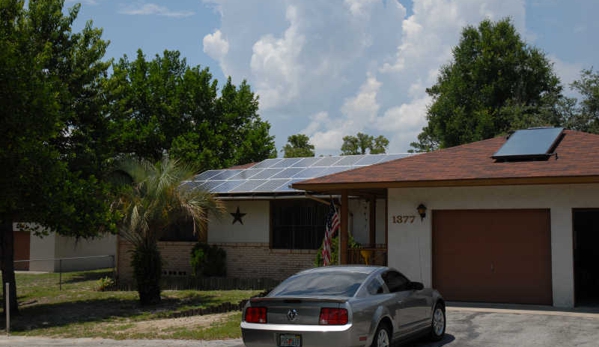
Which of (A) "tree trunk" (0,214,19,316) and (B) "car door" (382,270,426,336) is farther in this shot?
(A) "tree trunk" (0,214,19,316)

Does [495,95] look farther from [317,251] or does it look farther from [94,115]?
[94,115]

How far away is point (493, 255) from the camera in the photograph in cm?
1636

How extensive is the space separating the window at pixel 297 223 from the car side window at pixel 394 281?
12.1 meters

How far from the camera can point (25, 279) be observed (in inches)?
1126

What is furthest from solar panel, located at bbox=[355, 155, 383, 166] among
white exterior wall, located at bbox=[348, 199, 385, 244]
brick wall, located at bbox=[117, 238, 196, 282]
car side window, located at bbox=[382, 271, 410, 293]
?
car side window, located at bbox=[382, 271, 410, 293]

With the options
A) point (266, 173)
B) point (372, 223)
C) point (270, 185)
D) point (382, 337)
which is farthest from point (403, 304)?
point (266, 173)

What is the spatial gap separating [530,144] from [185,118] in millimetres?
27940

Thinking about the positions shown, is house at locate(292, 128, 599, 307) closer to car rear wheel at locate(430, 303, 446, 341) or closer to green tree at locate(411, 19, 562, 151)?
car rear wheel at locate(430, 303, 446, 341)

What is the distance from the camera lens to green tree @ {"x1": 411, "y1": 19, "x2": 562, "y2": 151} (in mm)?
40969

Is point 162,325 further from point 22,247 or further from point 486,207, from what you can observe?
point 22,247

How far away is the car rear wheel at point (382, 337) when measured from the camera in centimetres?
920

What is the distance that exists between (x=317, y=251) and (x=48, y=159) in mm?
9506

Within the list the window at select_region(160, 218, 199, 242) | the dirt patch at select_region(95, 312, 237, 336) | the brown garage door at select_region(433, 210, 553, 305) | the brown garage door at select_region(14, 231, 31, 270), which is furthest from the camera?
the brown garage door at select_region(14, 231, 31, 270)

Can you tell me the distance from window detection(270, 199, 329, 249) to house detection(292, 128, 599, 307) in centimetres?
504
